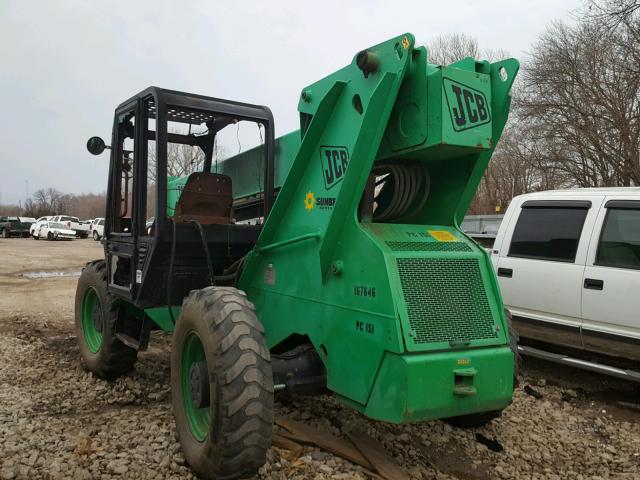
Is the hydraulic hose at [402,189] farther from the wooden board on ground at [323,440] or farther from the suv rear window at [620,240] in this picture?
the suv rear window at [620,240]

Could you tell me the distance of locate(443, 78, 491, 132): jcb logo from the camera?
3.15m

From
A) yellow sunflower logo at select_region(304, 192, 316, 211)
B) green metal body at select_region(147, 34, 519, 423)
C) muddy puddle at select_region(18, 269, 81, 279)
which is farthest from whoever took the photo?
muddy puddle at select_region(18, 269, 81, 279)

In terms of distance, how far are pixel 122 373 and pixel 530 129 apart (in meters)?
24.5

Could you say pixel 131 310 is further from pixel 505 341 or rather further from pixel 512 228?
pixel 512 228

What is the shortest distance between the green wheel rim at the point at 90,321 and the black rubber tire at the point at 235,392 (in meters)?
2.89

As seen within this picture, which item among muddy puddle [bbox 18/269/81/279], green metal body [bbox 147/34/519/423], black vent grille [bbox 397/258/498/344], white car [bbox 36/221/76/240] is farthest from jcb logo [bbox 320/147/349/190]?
white car [bbox 36/221/76/240]

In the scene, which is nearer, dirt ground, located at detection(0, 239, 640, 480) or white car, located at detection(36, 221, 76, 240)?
dirt ground, located at detection(0, 239, 640, 480)

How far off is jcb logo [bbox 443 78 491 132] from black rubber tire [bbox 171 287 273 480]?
1694 millimetres

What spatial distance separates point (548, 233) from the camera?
236 inches

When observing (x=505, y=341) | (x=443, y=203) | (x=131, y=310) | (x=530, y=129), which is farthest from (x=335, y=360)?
(x=530, y=129)

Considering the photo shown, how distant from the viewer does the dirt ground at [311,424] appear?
3689mm

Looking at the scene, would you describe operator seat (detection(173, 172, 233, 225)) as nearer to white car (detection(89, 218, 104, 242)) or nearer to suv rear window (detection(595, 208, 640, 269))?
suv rear window (detection(595, 208, 640, 269))

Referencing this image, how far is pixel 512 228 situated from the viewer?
6383 mm

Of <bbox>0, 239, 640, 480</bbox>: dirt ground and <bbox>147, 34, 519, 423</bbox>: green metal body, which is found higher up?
<bbox>147, 34, 519, 423</bbox>: green metal body
